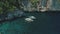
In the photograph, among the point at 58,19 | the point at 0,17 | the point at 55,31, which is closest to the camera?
the point at 55,31

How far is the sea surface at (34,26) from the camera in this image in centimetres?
752

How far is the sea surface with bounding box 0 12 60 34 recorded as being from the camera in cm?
752

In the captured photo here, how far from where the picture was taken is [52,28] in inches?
315

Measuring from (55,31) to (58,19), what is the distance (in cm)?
202

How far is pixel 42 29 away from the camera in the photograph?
7.83 metres

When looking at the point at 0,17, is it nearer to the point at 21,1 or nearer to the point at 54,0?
the point at 21,1

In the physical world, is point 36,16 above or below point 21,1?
below

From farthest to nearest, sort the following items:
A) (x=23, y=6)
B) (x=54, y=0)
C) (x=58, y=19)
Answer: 1. (x=54, y=0)
2. (x=23, y=6)
3. (x=58, y=19)

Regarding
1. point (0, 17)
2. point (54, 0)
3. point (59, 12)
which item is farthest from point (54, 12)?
point (0, 17)

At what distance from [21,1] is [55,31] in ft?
12.7

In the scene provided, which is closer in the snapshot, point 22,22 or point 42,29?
point 42,29

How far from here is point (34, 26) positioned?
8203 millimetres

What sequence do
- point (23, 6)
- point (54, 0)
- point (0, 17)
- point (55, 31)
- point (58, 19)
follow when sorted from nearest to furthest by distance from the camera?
point (55, 31) → point (0, 17) → point (58, 19) → point (23, 6) → point (54, 0)

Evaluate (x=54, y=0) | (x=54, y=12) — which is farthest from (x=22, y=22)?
(x=54, y=0)
